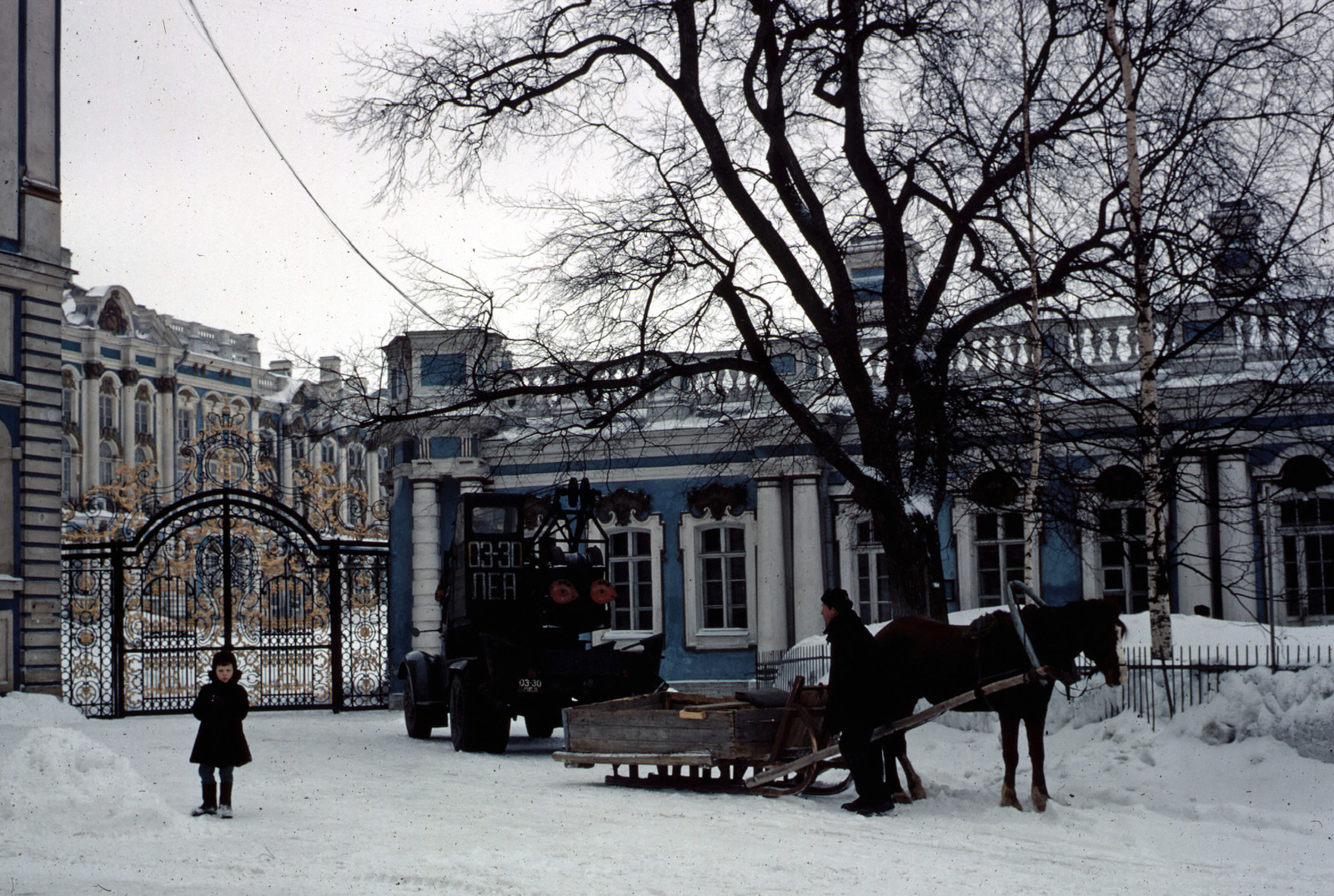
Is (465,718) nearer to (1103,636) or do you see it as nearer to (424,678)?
(424,678)

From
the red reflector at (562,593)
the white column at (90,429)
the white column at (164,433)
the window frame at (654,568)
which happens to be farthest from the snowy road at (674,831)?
the white column at (164,433)

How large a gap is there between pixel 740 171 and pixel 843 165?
123 cm

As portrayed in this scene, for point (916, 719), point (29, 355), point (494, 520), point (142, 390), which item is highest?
point (142, 390)

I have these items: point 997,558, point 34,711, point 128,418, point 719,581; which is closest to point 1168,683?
point 997,558

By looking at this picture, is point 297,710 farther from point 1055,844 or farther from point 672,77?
point 1055,844

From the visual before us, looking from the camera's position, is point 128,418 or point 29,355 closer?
point 29,355

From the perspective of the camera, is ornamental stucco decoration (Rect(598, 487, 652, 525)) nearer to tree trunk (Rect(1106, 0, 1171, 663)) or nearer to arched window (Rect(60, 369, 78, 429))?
tree trunk (Rect(1106, 0, 1171, 663))

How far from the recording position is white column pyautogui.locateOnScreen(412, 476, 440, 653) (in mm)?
23188

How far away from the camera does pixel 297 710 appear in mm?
22375

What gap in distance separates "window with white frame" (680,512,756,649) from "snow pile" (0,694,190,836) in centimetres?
1370

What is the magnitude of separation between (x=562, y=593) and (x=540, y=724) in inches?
106

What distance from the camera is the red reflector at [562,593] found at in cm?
1548

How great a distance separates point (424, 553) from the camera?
924 inches

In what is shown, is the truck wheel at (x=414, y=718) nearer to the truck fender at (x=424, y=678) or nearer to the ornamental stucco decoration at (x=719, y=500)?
the truck fender at (x=424, y=678)
